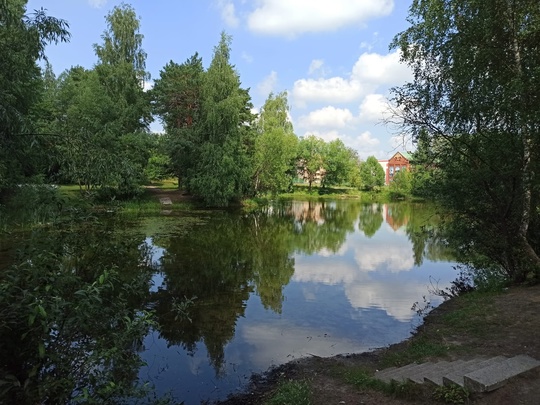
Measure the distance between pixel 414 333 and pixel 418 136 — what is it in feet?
15.0

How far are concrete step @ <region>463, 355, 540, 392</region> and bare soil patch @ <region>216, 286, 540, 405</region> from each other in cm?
7

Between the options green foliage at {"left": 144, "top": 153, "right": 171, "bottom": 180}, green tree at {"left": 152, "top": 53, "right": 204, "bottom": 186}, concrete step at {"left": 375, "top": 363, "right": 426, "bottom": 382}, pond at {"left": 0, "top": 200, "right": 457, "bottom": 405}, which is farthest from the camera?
green foliage at {"left": 144, "top": 153, "right": 171, "bottom": 180}

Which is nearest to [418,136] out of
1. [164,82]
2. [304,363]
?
[304,363]

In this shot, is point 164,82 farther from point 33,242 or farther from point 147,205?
point 33,242

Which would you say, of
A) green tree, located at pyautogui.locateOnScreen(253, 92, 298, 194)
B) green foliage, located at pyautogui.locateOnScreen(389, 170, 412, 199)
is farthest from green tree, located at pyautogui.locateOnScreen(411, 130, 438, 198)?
green foliage, located at pyautogui.locateOnScreen(389, 170, 412, 199)

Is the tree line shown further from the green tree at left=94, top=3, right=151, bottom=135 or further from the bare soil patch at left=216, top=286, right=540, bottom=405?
the bare soil patch at left=216, top=286, right=540, bottom=405

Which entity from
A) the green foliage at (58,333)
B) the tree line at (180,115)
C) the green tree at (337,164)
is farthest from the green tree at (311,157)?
the green foliage at (58,333)

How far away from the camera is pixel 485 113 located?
752cm

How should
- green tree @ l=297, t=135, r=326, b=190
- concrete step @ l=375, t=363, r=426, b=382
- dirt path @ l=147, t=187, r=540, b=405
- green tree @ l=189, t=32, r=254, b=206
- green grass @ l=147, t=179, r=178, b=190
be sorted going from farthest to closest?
green tree @ l=297, t=135, r=326, b=190, green grass @ l=147, t=179, r=178, b=190, green tree @ l=189, t=32, r=254, b=206, concrete step @ l=375, t=363, r=426, b=382, dirt path @ l=147, t=187, r=540, b=405

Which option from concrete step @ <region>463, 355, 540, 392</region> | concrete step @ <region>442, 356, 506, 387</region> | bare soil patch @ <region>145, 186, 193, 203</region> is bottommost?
concrete step @ <region>442, 356, 506, 387</region>

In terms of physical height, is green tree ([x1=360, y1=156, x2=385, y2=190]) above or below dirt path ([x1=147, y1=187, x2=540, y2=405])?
above

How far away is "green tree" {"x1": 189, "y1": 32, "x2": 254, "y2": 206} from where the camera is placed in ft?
97.8

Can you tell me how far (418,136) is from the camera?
356 inches

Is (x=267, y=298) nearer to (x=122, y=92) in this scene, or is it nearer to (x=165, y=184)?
(x=122, y=92)
